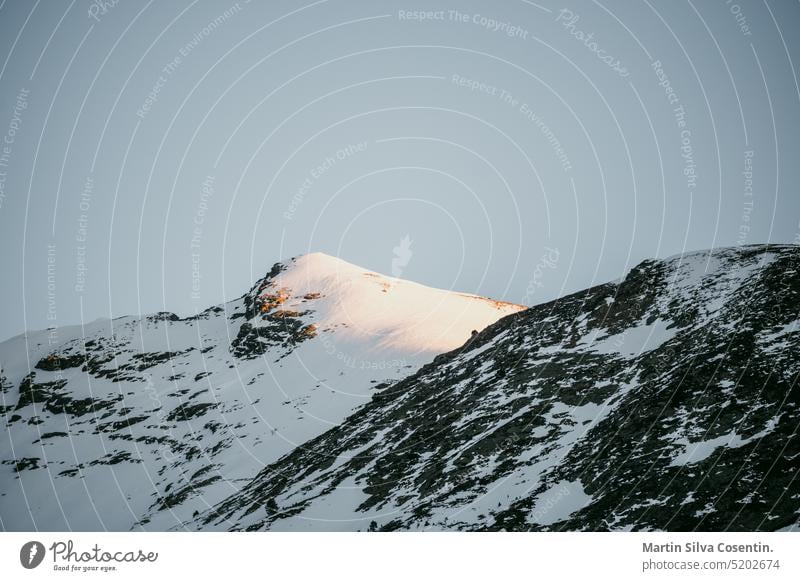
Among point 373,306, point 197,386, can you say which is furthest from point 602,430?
point 373,306

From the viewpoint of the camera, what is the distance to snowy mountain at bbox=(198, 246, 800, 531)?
112ft

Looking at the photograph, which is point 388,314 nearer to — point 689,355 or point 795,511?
point 689,355

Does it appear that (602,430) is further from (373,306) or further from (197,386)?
(373,306)

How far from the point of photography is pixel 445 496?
4253 cm

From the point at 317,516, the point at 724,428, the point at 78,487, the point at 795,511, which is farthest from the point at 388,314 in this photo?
the point at 795,511

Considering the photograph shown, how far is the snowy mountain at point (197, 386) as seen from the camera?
81.2 metres

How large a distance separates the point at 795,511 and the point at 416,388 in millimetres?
45565
